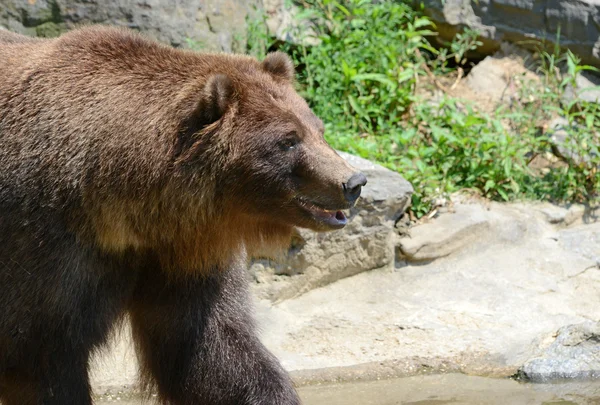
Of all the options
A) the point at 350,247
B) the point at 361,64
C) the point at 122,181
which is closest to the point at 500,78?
the point at 361,64

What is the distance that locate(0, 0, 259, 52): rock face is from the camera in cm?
856

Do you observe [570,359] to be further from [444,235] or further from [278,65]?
[278,65]

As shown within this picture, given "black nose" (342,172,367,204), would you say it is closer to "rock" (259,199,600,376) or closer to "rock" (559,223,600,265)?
"rock" (259,199,600,376)

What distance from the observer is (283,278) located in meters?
7.39

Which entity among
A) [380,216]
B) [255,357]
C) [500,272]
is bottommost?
[500,272]

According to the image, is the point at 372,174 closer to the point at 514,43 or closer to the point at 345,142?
the point at 345,142

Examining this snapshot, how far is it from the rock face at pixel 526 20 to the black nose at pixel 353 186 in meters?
6.31

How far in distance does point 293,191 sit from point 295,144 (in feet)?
0.72

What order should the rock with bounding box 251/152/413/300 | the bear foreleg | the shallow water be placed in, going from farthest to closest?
1. the rock with bounding box 251/152/413/300
2. the shallow water
3. the bear foreleg

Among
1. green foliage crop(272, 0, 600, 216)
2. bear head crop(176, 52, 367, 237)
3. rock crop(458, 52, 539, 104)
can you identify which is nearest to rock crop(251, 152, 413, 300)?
green foliage crop(272, 0, 600, 216)

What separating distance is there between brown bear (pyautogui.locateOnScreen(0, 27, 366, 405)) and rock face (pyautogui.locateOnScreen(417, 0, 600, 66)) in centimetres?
606

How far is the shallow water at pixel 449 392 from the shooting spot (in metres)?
6.06

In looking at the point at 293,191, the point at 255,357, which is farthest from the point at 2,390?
the point at 293,191

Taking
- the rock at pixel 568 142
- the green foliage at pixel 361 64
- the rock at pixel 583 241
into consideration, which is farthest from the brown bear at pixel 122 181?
the rock at pixel 568 142
